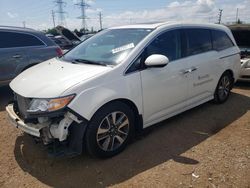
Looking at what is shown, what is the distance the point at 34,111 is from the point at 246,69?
18.4 feet

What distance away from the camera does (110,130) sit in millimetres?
3381

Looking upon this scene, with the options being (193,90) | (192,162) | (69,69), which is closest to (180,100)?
(193,90)

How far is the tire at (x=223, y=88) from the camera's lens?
541 cm

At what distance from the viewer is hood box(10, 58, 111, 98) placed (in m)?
3.02

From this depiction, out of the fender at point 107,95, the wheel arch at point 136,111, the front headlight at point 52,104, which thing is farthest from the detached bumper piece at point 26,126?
the wheel arch at point 136,111

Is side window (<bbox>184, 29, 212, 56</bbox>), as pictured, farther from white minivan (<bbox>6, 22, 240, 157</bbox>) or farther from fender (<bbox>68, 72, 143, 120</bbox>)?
fender (<bbox>68, 72, 143, 120</bbox>)

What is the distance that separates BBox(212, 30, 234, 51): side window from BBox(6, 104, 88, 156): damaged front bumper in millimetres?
3432

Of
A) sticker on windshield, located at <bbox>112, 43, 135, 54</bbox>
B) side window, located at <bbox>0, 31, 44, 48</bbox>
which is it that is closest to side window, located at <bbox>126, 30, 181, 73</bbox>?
sticker on windshield, located at <bbox>112, 43, 135, 54</bbox>

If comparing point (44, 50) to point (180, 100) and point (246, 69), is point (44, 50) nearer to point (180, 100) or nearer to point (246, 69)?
point (180, 100)

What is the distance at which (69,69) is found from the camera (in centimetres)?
350

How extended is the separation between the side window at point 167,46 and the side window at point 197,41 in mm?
229

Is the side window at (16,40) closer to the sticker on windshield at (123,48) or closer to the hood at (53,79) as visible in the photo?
the hood at (53,79)

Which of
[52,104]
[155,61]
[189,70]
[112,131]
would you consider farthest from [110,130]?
[189,70]

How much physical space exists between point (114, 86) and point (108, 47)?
90cm
